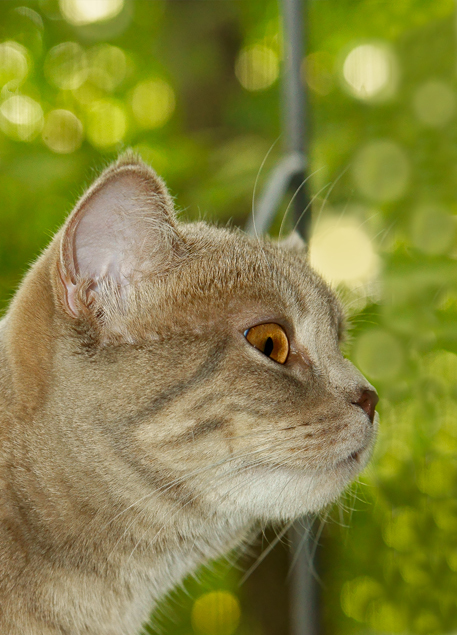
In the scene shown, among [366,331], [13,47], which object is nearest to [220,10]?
[13,47]

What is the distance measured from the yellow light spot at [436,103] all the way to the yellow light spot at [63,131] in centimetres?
140

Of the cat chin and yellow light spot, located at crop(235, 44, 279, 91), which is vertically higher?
yellow light spot, located at crop(235, 44, 279, 91)

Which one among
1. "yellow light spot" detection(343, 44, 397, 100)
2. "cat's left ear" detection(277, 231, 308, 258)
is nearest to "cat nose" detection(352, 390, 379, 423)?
"cat's left ear" detection(277, 231, 308, 258)

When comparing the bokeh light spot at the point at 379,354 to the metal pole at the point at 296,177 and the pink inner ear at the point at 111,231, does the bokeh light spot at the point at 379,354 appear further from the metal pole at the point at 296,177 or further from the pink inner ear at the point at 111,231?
the pink inner ear at the point at 111,231

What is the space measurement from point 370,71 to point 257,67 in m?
1.05

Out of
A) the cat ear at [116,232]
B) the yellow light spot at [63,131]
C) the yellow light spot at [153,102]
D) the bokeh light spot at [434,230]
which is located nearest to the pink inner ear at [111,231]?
Answer: the cat ear at [116,232]

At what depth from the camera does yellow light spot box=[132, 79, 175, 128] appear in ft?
11.1

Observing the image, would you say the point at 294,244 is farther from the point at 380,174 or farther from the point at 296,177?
the point at 380,174

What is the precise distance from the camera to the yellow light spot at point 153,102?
3.39 m

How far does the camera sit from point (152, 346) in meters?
1.04

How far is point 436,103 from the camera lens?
83.9 inches

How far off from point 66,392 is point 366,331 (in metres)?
1.14

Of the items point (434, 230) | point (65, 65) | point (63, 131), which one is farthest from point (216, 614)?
point (65, 65)

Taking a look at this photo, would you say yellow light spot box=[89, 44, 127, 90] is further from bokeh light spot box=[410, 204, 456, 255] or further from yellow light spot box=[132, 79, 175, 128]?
bokeh light spot box=[410, 204, 456, 255]
